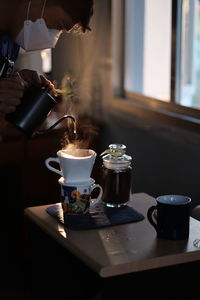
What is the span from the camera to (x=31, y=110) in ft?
6.91

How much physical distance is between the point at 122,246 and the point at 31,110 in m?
0.56

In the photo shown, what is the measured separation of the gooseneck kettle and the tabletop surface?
0.30 m

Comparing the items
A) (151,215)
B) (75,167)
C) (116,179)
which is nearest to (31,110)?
(75,167)

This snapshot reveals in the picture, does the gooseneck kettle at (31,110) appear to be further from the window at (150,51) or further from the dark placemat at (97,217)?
the window at (150,51)

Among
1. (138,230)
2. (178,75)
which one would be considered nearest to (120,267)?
(138,230)

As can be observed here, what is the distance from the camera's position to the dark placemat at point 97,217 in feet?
6.60

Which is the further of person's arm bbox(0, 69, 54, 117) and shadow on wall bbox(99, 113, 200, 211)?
shadow on wall bbox(99, 113, 200, 211)

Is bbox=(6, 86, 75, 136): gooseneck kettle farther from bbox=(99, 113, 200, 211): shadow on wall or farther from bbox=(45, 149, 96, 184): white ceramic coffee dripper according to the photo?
bbox=(99, 113, 200, 211): shadow on wall

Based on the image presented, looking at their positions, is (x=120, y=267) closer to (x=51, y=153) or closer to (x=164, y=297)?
(x=164, y=297)

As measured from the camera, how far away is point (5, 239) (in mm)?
3812

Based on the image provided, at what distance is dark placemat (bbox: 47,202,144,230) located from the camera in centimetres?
201

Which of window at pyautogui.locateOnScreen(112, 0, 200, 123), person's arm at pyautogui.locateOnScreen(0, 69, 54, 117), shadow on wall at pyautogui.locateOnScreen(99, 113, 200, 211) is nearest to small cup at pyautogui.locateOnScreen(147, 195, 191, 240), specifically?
person's arm at pyautogui.locateOnScreen(0, 69, 54, 117)

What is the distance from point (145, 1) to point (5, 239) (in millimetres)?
1571

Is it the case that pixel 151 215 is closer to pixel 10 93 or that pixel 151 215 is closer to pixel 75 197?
pixel 75 197
